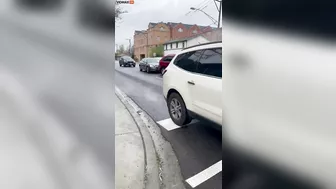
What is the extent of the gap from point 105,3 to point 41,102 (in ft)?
1.37

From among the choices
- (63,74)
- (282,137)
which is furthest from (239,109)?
(63,74)

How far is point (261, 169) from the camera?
1.04 m

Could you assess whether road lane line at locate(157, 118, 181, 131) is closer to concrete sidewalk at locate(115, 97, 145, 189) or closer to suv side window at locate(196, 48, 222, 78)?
concrete sidewalk at locate(115, 97, 145, 189)

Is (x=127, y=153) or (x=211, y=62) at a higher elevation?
(x=211, y=62)

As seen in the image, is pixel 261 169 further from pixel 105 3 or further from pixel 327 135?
pixel 105 3

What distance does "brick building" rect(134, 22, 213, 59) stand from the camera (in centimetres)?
107

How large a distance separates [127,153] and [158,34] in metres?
0.56

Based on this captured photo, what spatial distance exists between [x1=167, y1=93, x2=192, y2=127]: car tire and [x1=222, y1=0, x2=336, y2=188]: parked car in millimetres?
270

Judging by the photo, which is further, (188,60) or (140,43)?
(188,60)

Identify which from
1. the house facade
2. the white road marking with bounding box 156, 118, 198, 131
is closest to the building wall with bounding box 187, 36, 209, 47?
the house facade

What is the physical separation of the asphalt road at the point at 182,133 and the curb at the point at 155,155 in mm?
26

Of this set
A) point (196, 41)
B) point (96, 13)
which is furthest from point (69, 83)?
point (196, 41)

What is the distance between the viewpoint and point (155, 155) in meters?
1.17

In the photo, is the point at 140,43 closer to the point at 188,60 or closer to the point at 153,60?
the point at 153,60
